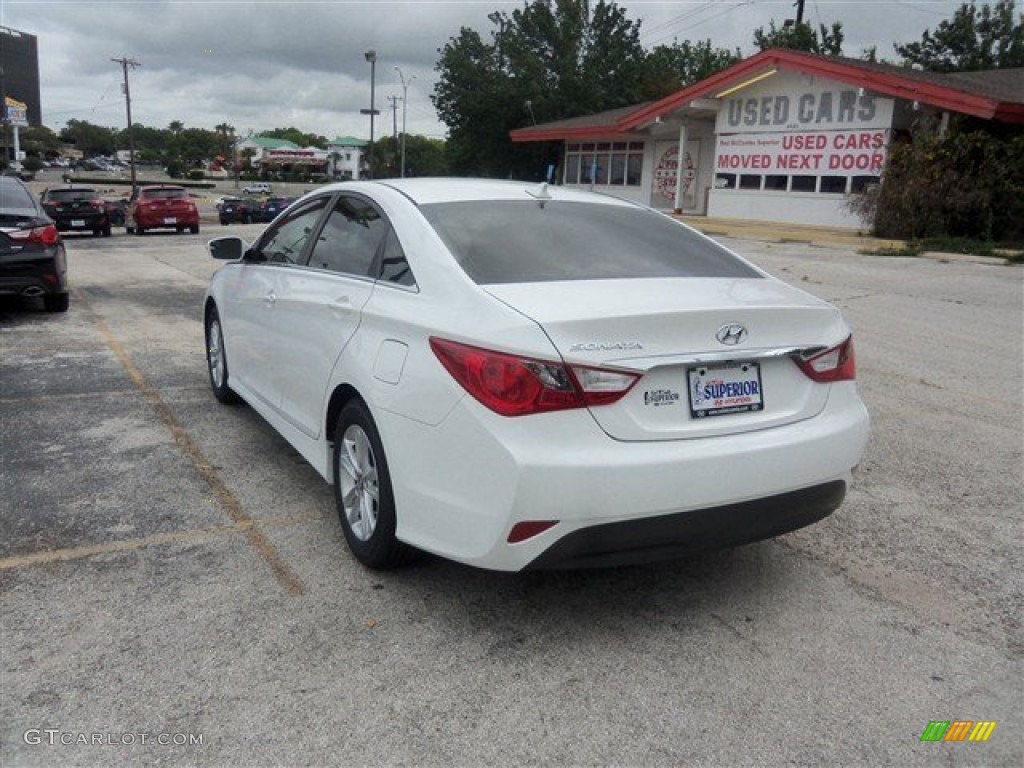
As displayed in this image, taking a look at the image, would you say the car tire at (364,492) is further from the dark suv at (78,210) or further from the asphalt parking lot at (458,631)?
the dark suv at (78,210)

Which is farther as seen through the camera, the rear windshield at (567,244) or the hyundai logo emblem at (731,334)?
the rear windshield at (567,244)

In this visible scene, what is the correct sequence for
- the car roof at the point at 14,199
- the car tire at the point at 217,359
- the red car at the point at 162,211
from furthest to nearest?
the red car at the point at 162,211 → the car roof at the point at 14,199 → the car tire at the point at 217,359

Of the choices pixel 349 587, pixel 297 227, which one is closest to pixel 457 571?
pixel 349 587

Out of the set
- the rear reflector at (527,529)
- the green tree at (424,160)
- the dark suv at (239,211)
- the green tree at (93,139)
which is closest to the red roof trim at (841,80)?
the dark suv at (239,211)

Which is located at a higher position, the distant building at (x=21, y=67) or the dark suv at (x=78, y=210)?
the distant building at (x=21, y=67)

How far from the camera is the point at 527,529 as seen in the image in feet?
9.52

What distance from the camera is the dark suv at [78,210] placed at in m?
24.2

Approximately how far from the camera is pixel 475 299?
317 cm

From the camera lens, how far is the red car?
26.0 meters

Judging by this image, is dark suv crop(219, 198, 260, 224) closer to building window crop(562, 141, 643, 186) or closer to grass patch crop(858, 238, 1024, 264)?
building window crop(562, 141, 643, 186)

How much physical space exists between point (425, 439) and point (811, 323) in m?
1.54

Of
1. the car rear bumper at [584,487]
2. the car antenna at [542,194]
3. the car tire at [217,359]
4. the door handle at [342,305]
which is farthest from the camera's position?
the car tire at [217,359]

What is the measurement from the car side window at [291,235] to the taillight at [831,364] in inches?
104

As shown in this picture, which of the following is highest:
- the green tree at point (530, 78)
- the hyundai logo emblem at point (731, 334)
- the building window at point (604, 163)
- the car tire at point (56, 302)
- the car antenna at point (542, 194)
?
the green tree at point (530, 78)
